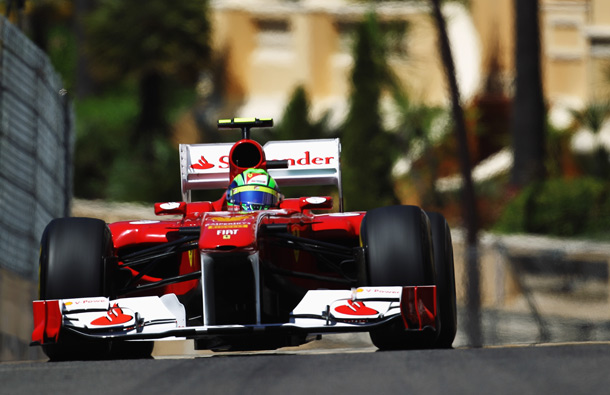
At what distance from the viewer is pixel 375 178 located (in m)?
26.5

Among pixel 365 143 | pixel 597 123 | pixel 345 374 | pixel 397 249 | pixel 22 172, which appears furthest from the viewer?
pixel 597 123

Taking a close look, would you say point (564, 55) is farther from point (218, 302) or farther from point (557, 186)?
point (218, 302)

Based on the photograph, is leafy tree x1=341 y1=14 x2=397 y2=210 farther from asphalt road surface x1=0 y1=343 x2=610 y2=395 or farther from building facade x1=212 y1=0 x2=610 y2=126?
asphalt road surface x1=0 y1=343 x2=610 y2=395

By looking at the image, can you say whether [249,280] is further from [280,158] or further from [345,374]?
[280,158]

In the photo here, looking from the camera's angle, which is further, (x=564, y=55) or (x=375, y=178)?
(x=564, y=55)

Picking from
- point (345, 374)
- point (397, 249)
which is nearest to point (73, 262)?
point (397, 249)

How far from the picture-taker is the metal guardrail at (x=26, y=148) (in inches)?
567

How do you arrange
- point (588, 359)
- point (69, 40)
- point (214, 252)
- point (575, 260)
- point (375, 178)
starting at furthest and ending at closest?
point (69, 40)
point (375, 178)
point (575, 260)
point (214, 252)
point (588, 359)

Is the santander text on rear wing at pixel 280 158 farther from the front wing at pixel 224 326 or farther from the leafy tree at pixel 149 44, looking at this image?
the leafy tree at pixel 149 44

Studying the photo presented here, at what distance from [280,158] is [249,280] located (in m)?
3.21

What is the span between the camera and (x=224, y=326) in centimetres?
974

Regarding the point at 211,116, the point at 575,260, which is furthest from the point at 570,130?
the point at 575,260

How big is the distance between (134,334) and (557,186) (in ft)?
51.3

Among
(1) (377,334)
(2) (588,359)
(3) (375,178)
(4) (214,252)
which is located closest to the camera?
(2) (588,359)
